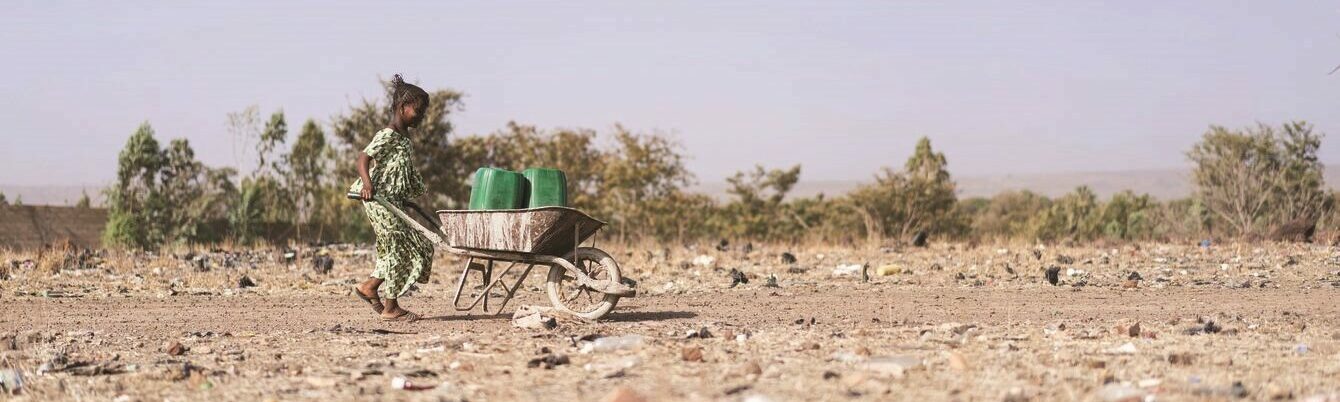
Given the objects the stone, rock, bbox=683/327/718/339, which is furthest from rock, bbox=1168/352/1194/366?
the stone

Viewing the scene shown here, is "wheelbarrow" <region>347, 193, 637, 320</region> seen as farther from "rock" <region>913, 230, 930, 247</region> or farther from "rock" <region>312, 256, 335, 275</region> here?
"rock" <region>913, 230, 930, 247</region>

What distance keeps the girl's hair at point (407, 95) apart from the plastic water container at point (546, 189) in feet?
2.51

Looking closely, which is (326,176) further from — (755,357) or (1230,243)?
(755,357)

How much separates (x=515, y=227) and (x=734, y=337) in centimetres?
161

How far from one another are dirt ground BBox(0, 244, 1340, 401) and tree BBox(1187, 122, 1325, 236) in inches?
763

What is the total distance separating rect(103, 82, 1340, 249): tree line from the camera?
31.2 meters

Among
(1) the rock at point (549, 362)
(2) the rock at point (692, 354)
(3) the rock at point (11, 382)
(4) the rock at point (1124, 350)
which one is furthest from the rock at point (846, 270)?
(3) the rock at point (11, 382)

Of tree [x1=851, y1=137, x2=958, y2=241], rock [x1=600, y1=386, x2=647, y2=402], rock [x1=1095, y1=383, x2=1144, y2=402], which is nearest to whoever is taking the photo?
rock [x1=600, y1=386, x2=647, y2=402]

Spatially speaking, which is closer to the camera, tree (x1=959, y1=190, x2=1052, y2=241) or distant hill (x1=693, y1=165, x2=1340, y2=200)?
tree (x1=959, y1=190, x2=1052, y2=241)

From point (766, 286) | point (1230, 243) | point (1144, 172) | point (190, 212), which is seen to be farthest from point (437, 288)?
point (1144, 172)

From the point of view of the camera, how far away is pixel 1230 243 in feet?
51.6

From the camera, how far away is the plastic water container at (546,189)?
773 cm

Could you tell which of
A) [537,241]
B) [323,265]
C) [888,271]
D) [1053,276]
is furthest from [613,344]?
[323,265]

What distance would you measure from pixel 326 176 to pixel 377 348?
29764mm
